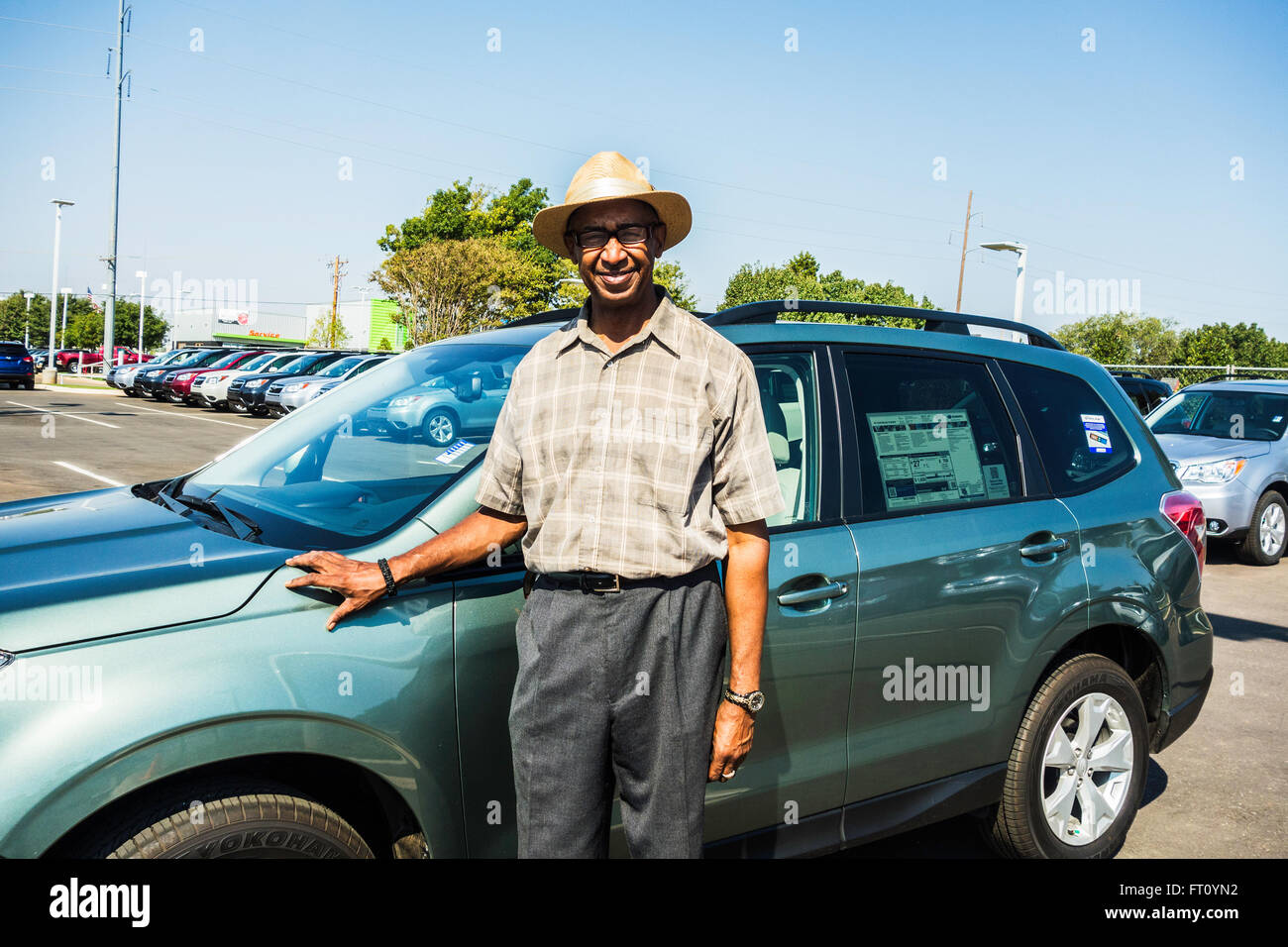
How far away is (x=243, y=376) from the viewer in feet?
87.0

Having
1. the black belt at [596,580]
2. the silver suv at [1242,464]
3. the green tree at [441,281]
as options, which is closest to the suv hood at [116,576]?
the black belt at [596,580]

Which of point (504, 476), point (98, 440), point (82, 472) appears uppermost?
point (504, 476)

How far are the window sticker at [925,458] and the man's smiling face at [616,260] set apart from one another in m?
1.18

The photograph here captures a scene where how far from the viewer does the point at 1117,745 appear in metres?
3.58

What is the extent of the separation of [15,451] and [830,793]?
1530 centimetres

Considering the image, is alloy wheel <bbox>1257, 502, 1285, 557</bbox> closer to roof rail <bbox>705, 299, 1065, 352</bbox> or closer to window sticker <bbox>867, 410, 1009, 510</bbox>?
roof rail <bbox>705, 299, 1065, 352</bbox>

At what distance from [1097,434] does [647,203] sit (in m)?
2.33

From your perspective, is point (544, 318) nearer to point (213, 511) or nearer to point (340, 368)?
point (213, 511)

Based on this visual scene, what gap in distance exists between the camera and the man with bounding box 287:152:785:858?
2092mm

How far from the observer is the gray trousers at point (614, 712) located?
2.08 m

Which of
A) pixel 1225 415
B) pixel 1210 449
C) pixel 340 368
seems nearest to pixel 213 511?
pixel 1210 449

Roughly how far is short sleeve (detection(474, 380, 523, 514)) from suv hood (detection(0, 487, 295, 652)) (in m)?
0.48
